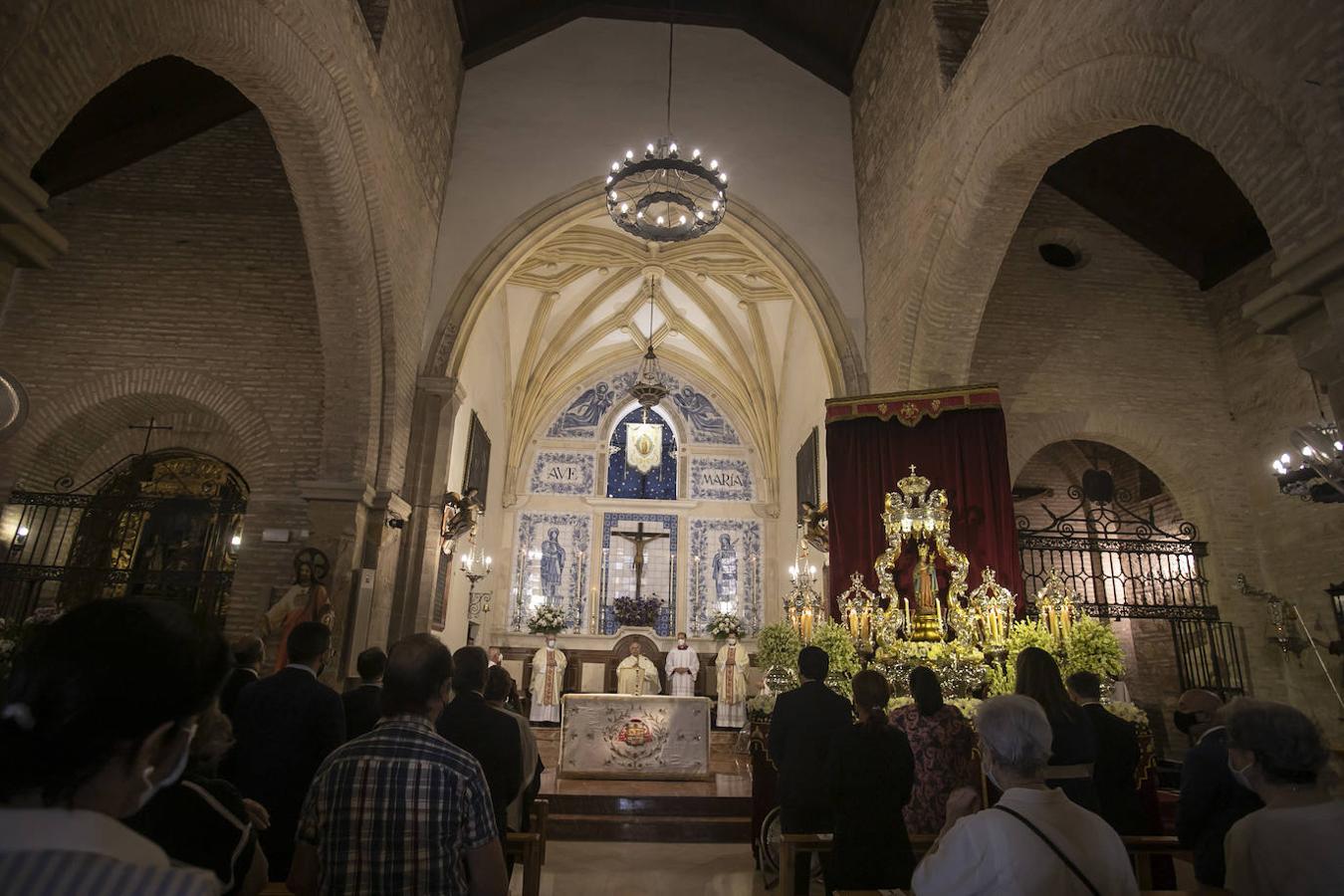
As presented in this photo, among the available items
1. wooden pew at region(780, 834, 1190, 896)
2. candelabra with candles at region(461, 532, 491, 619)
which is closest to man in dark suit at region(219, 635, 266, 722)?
wooden pew at region(780, 834, 1190, 896)

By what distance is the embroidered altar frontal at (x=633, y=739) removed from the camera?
7.83 m

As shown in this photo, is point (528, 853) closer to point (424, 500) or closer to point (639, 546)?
point (424, 500)

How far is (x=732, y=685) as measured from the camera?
1322 centimetres

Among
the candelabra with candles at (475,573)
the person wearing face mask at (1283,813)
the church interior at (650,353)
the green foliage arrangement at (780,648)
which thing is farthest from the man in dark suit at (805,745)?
the candelabra with candles at (475,573)

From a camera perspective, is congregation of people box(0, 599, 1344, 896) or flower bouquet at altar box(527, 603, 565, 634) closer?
congregation of people box(0, 599, 1344, 896)

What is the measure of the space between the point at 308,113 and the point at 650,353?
6.98 metres

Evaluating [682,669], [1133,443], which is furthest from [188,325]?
[1133,443]

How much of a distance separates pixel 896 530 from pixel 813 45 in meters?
7.58

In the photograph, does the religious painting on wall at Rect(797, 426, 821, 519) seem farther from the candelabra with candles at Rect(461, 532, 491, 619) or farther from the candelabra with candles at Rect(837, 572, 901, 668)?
the candelabra with candles at Rect(461, 532, 491, 619)

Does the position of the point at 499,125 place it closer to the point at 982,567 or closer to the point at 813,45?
the point at 813,45

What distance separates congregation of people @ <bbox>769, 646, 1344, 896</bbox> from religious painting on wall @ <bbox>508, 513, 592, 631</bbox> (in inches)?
468

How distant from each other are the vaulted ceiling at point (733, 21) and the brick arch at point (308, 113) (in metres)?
4.15

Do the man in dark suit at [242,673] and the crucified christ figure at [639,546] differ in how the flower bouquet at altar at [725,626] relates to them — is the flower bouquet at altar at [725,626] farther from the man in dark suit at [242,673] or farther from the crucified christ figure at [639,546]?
the man in dark suit at [242,673]

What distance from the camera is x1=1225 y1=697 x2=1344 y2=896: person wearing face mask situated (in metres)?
1.86
